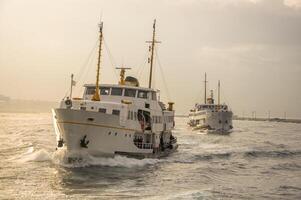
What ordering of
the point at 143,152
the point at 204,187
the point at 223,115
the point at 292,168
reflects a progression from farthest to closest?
the point at 223,115 → the point at 292,168 → the point at 143,152 → the point at 204,187

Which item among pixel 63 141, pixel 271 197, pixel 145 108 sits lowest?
pixel 271 197

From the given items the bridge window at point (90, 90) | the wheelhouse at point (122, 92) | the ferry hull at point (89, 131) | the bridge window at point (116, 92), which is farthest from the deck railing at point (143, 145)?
the bridge window at point (90, 90)

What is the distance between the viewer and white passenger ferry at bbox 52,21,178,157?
3009 centimetres

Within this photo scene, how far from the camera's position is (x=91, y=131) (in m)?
30.2

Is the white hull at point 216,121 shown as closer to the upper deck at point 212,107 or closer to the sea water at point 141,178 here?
the upper deck at point 212,107

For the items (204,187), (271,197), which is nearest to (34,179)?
(204,187)

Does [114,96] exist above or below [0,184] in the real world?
above

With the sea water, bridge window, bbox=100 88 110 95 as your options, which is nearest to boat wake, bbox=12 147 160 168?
the sea water

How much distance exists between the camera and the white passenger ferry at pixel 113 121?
98.7ft

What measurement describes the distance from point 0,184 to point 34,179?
2659 millimetres

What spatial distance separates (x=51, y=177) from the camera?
86.8 feet

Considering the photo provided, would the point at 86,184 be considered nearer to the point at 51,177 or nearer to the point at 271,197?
the point at 51,177

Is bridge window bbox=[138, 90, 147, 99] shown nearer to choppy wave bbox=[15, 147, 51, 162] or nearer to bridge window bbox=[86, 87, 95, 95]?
bridge window bbox=[86, 87, 95, 95]

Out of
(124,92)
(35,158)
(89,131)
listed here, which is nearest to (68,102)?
(89,131)
